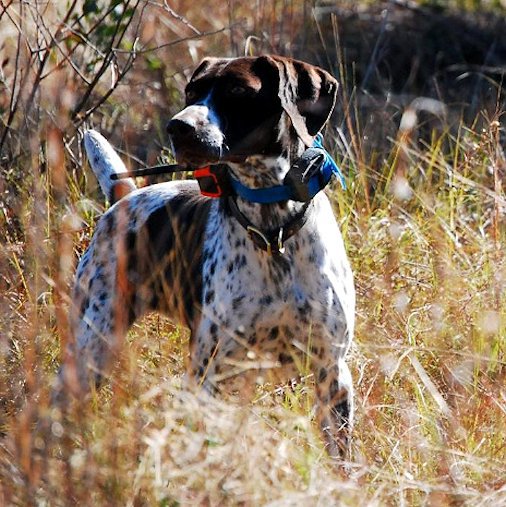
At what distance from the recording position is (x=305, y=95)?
15.0 feet

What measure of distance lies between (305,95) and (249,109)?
231mm

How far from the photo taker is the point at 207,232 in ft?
16.0

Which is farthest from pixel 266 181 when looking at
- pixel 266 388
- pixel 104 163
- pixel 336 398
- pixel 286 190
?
pixel 104 163

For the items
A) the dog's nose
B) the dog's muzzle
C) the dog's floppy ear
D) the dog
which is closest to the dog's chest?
the dog

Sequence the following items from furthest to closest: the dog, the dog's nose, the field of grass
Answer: the dog, the dog's nose, the field of grass

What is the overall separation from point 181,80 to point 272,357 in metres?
4.70

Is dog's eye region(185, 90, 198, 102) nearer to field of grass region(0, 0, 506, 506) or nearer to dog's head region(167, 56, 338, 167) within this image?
dog's head region(167, 56, 338, 167)

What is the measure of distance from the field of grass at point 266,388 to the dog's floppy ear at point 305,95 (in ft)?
2.45

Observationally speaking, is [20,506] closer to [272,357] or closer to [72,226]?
[272,357]

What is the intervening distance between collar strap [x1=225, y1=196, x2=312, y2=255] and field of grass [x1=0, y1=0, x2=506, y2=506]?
0.47 meters

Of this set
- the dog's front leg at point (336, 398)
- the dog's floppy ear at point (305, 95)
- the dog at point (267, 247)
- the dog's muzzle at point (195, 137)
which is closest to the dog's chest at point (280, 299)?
the dog at point (267, 247)

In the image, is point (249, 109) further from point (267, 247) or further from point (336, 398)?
point (336, 398)

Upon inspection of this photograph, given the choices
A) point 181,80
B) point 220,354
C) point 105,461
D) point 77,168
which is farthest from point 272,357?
point 181,80

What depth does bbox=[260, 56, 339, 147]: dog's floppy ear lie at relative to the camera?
14.7 ft
